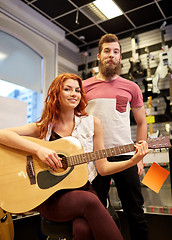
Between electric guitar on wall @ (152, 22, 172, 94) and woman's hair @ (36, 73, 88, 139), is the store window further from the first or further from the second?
woman's hair @ (36, 73, 88, 139)

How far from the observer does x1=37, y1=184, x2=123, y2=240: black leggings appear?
112cm

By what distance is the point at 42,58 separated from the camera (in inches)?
181

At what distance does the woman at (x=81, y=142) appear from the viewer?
3.78 feet

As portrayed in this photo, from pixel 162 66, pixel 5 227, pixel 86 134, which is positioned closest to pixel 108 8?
pixel 162 66

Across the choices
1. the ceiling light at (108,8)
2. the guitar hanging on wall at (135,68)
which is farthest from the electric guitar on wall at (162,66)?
the ceiling light at (108,8)

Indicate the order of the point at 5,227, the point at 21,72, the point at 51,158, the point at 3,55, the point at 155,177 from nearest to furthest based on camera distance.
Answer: the point at 51,158
the point at 155,177
the point at 5,227
the point at 3,55
the point at 21,72

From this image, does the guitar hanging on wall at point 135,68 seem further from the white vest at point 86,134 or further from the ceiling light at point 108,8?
the white vest at point 86,134

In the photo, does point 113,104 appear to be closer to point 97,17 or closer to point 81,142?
point 81,142

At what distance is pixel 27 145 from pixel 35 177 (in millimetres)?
202

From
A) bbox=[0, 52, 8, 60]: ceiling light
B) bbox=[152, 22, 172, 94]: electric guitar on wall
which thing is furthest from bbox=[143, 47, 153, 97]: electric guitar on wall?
bbox=[0, 52, 8, 60]: ceiling light

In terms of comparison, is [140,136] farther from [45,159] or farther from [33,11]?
[33,11]

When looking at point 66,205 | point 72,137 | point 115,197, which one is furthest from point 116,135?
point 115,197

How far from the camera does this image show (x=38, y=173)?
138 cm

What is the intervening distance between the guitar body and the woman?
0.17ft
